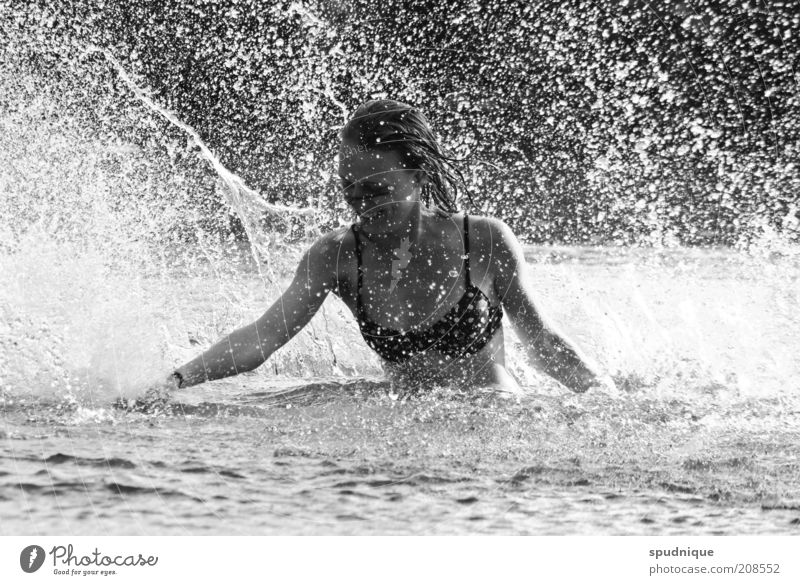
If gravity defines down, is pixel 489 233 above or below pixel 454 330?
above

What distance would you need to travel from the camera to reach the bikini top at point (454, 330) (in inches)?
66.4

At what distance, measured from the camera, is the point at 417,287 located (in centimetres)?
172

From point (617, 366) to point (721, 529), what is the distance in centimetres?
111

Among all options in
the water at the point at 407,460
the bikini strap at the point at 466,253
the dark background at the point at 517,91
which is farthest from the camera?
the dark background at the point at 517,91

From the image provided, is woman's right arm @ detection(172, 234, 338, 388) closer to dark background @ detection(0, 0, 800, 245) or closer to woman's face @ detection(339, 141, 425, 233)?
woman's face @ detection(339, 141, 425, 233)

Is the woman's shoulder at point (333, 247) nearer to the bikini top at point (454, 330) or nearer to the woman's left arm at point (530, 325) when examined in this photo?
the bikini top at point (454, 330)

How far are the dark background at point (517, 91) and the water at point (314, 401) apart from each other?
2.11 feet

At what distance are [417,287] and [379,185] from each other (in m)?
0.24

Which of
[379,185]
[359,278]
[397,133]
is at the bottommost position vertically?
[359,278]
